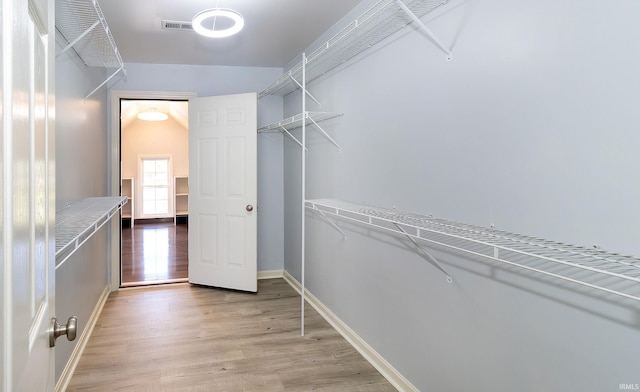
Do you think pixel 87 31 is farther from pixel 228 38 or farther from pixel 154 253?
pixel 154 253

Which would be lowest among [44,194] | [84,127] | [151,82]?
[44,194]

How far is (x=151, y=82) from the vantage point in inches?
182

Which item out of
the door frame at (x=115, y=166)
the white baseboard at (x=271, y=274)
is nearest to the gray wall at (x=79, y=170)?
the door frame at (x=115, y=166)

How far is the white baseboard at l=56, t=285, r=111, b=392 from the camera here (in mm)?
2457

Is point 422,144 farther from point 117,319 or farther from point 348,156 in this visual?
point 117,319

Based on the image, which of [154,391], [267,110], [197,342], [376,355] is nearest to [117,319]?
[197,342]

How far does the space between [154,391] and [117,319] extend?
54.6 inches

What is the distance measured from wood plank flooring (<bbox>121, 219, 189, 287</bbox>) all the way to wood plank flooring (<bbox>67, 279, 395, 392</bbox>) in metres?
0.84

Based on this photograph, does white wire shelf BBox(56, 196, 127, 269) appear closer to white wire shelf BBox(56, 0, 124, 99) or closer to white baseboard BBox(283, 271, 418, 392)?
white wire shelf BBox(56, 0, 124, 99)

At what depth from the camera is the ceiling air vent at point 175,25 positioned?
3.29m

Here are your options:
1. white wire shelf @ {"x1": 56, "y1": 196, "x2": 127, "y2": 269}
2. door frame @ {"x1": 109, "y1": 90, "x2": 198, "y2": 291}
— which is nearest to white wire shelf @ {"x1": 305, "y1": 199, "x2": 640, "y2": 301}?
white wire shelf @ {"x1": 56, "y1": 196, "x2": 127, "y2": 269}

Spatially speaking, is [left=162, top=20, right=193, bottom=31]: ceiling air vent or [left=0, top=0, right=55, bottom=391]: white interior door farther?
[left=162, top=20, right=193, bottom=31]: ceiling air vent

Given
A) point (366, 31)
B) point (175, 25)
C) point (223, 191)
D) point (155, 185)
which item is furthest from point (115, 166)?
point (155, 185)

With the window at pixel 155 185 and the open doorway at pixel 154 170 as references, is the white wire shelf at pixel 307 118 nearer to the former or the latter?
the open doorway at pixel 154 170
